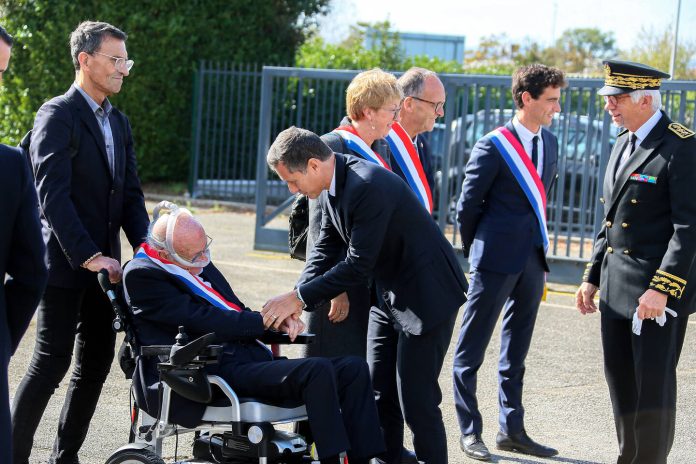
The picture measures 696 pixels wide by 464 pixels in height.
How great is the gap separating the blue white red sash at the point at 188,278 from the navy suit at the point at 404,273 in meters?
0.38

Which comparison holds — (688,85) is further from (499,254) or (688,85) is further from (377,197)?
(377,197)

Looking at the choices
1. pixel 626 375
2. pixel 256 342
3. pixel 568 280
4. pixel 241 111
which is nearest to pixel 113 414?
pixel 256 342

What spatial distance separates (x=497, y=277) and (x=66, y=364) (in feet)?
7.72

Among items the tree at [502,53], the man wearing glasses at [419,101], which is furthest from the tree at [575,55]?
the man wearing glasses at [419,101]

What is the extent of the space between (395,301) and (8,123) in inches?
560

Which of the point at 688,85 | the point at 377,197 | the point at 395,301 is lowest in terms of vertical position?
the point at 395,301

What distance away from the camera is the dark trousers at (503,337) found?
5742 mm

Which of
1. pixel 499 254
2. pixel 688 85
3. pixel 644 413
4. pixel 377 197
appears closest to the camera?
pixel 377 197

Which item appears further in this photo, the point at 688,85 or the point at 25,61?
the point at 25,61

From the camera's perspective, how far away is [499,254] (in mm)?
5801

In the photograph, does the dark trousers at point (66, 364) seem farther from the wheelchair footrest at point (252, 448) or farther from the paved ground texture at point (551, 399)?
the wheelchair footrest at point (252, 448)

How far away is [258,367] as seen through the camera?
443cm

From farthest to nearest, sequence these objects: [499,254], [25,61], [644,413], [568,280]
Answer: [25,61]
[568,280]
[499,254]
[644,413]

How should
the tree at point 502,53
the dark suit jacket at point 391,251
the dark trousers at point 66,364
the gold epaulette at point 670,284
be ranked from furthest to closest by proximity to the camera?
the tree at point 502,53, the dark trousers at point 66,364, the gold epaulette at point 670,284, the dark suit jacket at point 391,251
